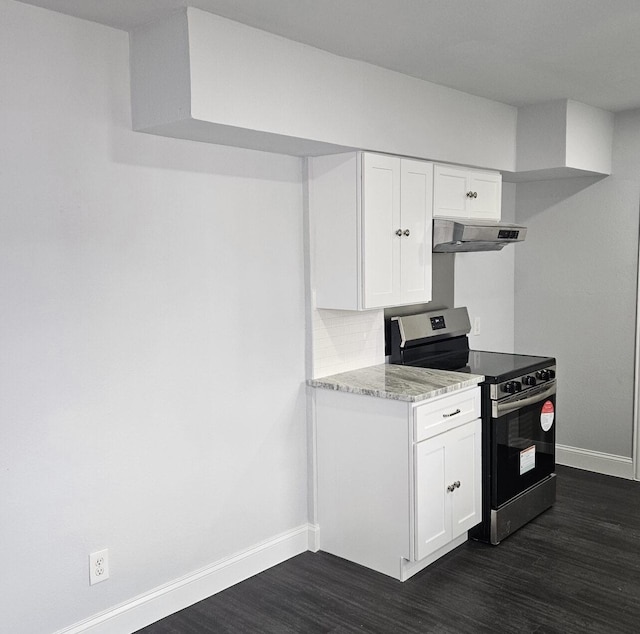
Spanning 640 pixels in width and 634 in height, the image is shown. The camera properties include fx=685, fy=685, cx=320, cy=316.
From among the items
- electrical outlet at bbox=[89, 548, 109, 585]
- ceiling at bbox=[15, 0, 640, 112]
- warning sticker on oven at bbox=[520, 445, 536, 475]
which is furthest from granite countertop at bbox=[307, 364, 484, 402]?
ceiling at bbox=[15, 0, 640, 112]

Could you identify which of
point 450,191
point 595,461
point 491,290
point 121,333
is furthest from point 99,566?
point 595,461

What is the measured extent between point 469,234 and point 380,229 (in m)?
0.66

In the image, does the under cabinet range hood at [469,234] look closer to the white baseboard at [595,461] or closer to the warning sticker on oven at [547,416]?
the warning sticker on oven at [547,416]

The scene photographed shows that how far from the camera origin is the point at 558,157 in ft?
13.7

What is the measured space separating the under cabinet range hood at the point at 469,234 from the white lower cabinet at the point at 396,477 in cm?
83

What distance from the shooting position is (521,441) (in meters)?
3.79

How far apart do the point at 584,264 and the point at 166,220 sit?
10.3ft

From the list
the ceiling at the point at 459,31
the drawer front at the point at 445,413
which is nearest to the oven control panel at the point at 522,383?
the drawer front at the point at 445,413

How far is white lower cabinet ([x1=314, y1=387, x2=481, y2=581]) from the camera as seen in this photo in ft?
10.6

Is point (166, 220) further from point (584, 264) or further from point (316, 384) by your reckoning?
point (584, 264)

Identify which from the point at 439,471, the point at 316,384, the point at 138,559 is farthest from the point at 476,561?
the point at 138,559

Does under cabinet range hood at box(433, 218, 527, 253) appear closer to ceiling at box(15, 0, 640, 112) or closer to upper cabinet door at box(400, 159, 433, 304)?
upper cabinet door at box(400, 159, 433, 304)

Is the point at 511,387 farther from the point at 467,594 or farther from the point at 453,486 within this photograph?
the point at 467,594

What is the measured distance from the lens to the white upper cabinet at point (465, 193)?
376cm
